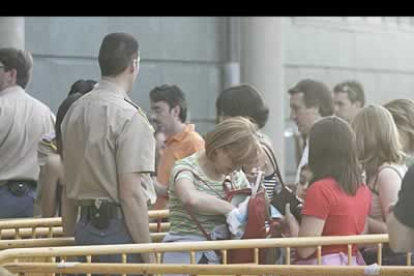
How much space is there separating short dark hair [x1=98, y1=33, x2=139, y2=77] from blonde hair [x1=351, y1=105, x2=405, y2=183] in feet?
5.13

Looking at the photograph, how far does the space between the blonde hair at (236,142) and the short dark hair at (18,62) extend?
2651 millimetres

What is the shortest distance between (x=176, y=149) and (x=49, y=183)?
124 cm

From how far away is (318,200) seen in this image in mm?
6496

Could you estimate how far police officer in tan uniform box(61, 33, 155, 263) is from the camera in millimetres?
6414

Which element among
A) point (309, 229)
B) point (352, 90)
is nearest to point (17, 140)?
point (309, 229)

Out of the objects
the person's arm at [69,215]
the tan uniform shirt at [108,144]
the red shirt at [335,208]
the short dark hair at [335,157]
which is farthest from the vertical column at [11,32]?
the red shirt at [335,208]

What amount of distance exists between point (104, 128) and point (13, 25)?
659 cm

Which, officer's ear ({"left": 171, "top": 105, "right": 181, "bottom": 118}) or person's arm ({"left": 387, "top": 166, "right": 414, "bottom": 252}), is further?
officer's ear ({"left": 171, "top": 105, "right": 181, "bottom": 118})

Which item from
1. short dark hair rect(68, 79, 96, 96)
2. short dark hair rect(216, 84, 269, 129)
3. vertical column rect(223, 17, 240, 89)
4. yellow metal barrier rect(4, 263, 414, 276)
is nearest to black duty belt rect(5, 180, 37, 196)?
short dark hair rect(68, 79, 96, 96)

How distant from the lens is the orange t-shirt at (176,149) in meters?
9.09

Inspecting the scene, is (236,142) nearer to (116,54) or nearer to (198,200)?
(198,200)

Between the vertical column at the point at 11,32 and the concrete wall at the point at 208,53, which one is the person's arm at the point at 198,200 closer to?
the vertical column at the point at 11,32

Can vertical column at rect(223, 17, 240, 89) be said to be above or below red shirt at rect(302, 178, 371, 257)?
above

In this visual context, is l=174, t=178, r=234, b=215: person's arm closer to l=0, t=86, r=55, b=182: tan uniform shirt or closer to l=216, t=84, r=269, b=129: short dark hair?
l=216, t=84, r=269, b=129: short dark hair
